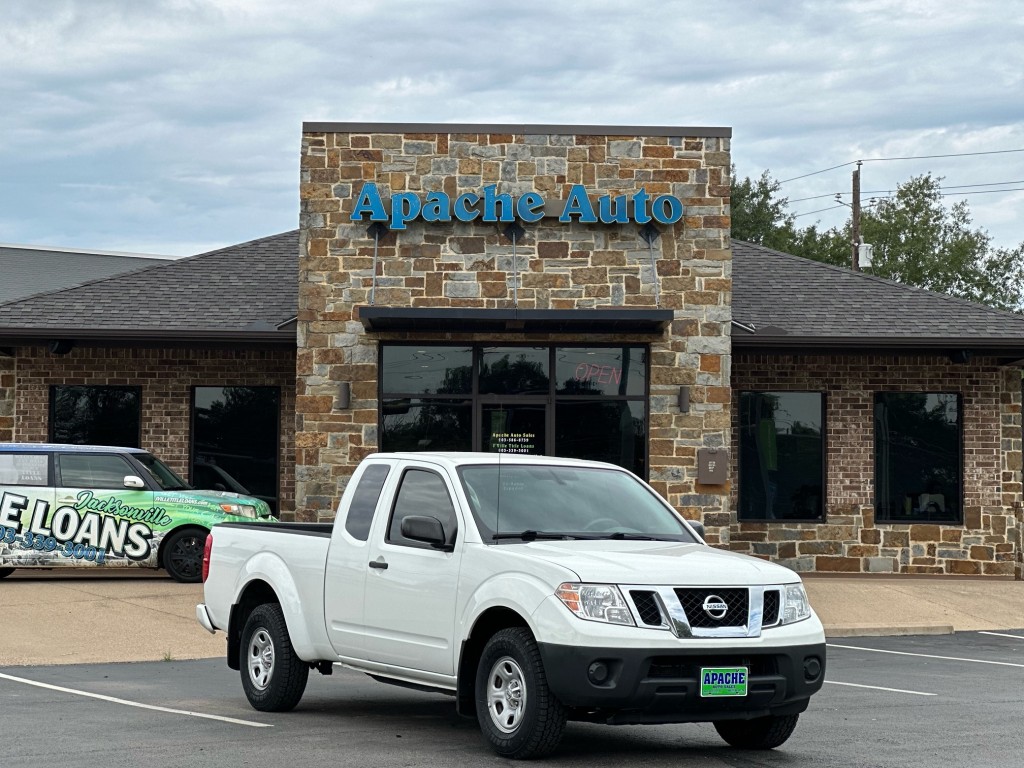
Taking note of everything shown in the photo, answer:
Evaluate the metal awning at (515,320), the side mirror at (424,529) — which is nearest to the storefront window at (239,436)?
the metal awning at (515,320)

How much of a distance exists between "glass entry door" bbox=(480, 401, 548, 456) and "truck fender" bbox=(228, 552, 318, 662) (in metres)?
9.04

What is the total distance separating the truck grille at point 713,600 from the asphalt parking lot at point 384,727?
796 millimetres

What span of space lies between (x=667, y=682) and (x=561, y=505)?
5.62ft

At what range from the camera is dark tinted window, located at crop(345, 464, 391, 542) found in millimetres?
9516

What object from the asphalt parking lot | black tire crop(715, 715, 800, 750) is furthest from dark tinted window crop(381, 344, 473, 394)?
black tire crop(715, 715, 800, 750)

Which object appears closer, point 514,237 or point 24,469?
point 24,469

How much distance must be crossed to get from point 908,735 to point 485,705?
2.71m

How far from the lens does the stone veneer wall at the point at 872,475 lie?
21.2m

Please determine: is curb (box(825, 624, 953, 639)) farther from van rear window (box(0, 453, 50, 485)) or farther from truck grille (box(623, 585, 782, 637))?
van rear window (box(0, 453, 50, 485))

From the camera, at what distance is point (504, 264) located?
1903cm

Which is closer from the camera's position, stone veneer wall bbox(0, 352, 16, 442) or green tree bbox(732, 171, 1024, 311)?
stone veneer wall bbox(0, 352, 16, 442)

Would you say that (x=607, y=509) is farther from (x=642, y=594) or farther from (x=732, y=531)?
(x=732, y=531)

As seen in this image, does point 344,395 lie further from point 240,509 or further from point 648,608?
point 648,608

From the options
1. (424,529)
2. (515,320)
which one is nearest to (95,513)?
(515,320)
